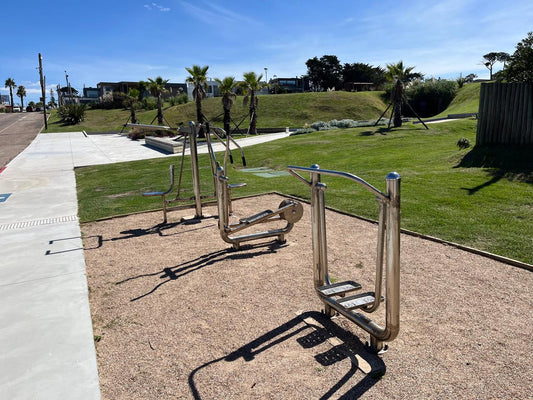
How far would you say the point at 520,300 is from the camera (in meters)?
3.71

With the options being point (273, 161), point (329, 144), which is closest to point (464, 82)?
point (329, 144)

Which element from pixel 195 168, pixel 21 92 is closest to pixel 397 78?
pixel 195 168

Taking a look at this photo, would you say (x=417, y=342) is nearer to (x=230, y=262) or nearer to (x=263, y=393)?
(x=263, y=393)

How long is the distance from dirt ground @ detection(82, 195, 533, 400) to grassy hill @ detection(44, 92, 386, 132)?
127 feet

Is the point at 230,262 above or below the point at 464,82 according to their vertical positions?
below

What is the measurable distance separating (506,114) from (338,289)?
9825 mm

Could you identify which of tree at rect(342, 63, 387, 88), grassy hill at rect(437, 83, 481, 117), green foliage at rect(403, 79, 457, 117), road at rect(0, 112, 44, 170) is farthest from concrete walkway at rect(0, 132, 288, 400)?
tree at rect(342, 63, 387, 88)

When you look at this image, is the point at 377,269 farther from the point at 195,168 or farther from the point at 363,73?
the point at 363,73

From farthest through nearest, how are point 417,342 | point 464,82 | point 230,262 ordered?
1. point 464,82
2. point 230,262
3. point 417,342

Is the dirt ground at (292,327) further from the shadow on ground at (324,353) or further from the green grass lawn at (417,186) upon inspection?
the green grass lawn at (417,186)

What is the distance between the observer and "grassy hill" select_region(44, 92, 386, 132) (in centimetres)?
4528

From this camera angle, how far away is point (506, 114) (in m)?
10.6

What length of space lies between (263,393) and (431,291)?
2218 mm

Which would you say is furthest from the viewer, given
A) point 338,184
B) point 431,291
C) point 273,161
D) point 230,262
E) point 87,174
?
point 273,161
